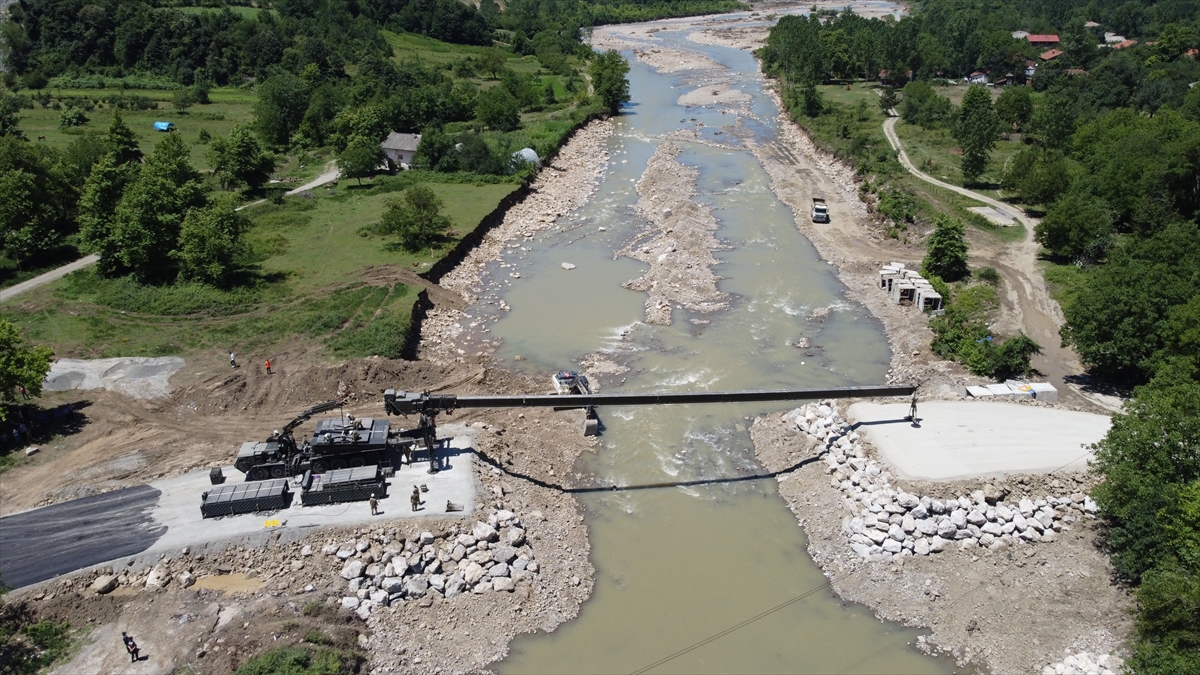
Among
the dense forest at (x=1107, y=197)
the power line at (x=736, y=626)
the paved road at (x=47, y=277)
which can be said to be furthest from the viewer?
the paved road at (x=47, y=277)

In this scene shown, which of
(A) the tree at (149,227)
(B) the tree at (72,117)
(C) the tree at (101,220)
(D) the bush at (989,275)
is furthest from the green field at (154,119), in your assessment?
(D) the bush at (989,275)

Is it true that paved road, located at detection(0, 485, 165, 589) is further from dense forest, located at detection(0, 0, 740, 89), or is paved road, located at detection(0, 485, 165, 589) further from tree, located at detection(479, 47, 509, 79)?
tree, located at detection(479, 47, 509, 79)

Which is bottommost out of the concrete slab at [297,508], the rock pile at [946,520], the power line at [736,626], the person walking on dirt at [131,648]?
the power line at [736,626]

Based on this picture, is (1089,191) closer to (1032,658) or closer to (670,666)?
(1032,658)

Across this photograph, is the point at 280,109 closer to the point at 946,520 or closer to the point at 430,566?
the point at 430,566

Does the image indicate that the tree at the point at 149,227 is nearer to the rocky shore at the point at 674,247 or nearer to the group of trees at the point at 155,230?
the group of trees at the point at 155,230

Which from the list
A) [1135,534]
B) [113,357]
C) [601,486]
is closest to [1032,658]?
[1135,534]

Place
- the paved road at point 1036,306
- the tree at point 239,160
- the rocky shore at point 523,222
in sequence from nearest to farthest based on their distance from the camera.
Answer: the paved road at point 1036,306
the rocky shore at point 523,222
the tree at point 239,160
